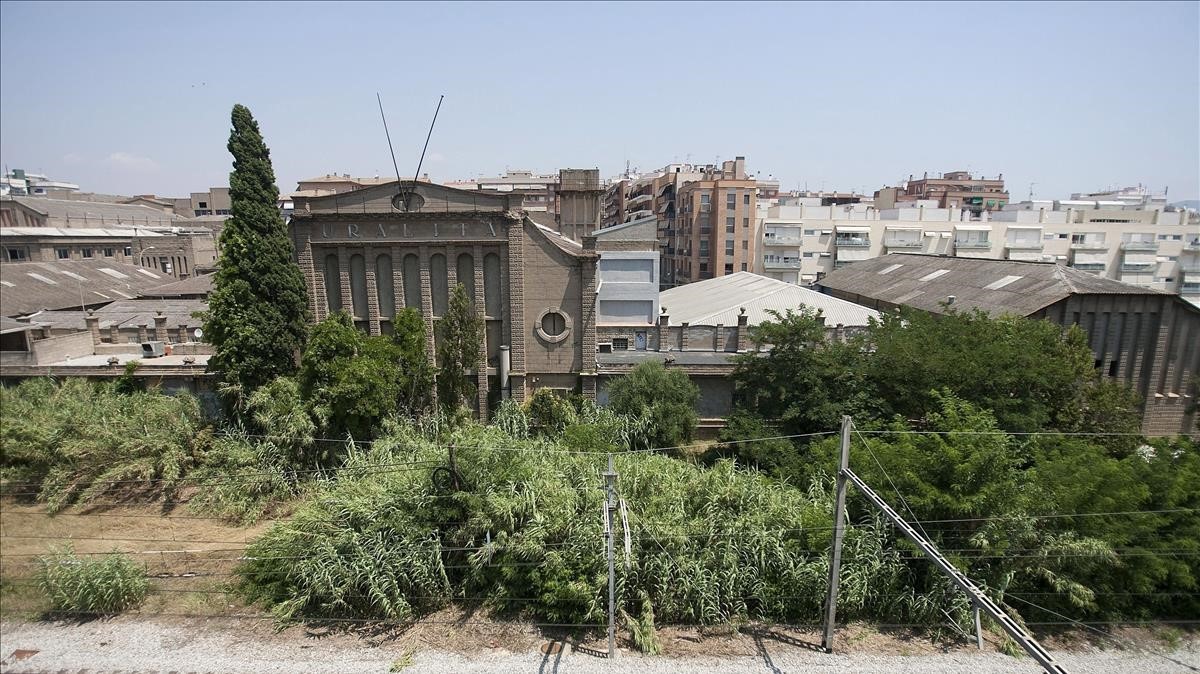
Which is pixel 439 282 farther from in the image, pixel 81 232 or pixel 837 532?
pixel 81 232

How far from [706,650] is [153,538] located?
15093mm

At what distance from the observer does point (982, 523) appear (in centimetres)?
1286

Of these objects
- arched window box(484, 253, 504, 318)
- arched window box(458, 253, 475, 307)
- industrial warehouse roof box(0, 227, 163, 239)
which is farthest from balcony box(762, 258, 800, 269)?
industrial warehouse roof box(0, 227, 163, 239)

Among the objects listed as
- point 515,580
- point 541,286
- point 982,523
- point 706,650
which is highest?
point 541,286

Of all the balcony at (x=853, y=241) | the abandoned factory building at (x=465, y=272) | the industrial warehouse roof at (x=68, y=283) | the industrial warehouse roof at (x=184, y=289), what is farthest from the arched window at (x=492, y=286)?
the balcony at (x=853, y=241)

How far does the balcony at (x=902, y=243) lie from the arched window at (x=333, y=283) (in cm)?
5024

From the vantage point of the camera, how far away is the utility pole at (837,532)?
984 centimetres

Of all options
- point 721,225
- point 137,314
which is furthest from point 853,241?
point 137,314

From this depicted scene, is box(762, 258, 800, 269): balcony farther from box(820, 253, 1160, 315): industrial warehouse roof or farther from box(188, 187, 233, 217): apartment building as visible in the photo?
box(188, 187, 233, 217): apartment building

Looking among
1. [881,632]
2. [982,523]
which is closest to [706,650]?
[881,632]

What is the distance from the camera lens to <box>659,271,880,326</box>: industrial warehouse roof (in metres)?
28.2

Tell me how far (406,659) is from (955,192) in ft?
312

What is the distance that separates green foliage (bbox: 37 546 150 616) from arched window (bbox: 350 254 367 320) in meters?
11.1

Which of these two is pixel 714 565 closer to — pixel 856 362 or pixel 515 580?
pixel 515 580
